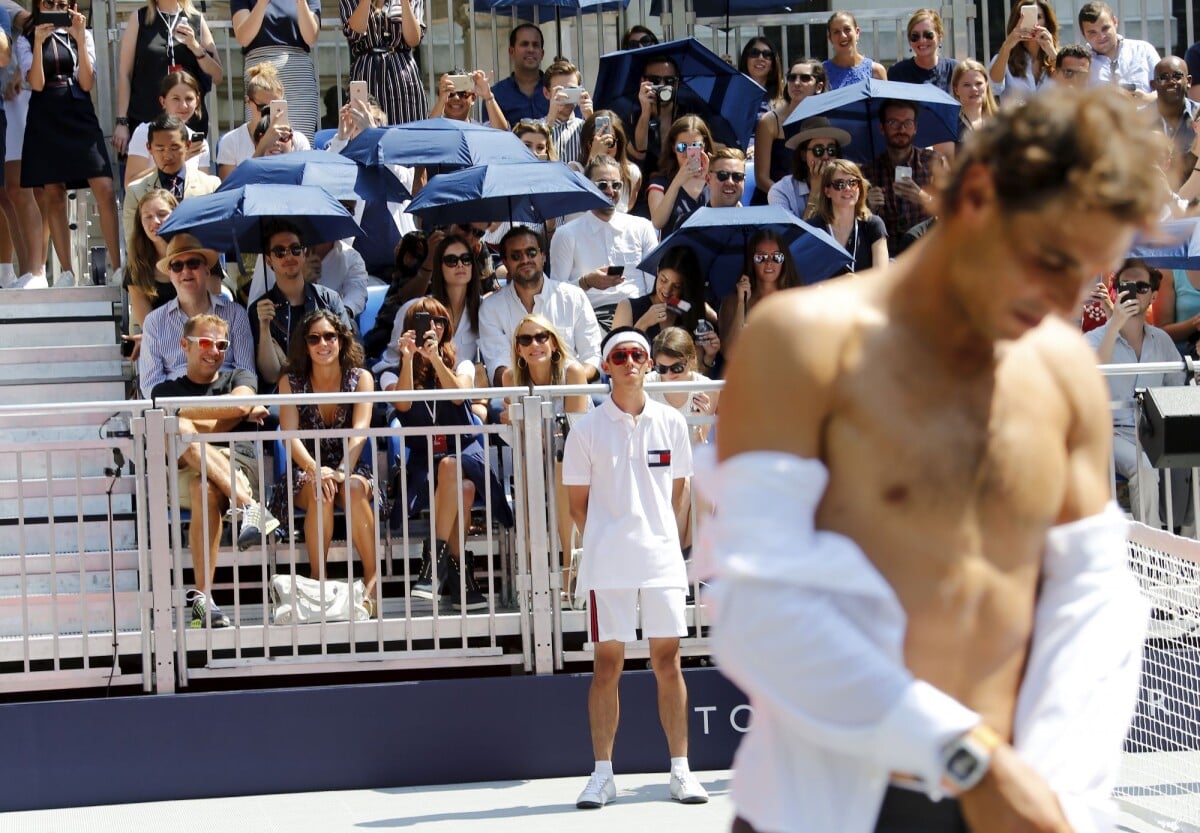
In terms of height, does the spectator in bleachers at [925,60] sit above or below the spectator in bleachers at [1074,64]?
above

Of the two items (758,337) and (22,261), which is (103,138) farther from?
(758,337)

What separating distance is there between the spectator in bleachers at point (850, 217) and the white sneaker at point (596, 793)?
395 cm

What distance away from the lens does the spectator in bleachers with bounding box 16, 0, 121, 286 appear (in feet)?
38.1

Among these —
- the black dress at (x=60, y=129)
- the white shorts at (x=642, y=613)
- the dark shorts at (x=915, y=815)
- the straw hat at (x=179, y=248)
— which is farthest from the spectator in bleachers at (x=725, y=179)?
the dark shorts at (x=915, y=815)

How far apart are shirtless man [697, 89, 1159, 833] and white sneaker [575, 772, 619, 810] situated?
203 inches

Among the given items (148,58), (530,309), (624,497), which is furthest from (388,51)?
(624,497)

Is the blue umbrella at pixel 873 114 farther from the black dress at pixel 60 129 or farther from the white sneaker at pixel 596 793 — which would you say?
the white sneaker at pixel 596 793

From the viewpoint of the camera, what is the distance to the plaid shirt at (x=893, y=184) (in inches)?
448

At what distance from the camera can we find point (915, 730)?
2473 mm

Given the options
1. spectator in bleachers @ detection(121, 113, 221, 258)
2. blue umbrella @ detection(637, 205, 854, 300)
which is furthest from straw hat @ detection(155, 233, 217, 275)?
A: blue umbrella @ detection(637, 205, 854, 300)

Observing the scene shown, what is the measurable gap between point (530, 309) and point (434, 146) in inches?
57.0

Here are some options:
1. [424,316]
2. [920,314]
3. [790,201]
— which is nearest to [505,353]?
[424,316]

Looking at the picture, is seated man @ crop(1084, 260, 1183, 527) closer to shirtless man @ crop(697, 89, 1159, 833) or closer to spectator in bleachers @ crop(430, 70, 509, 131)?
spectator in bleachers @ crop(430, 70, 509, 131)

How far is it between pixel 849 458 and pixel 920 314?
0.80ft
